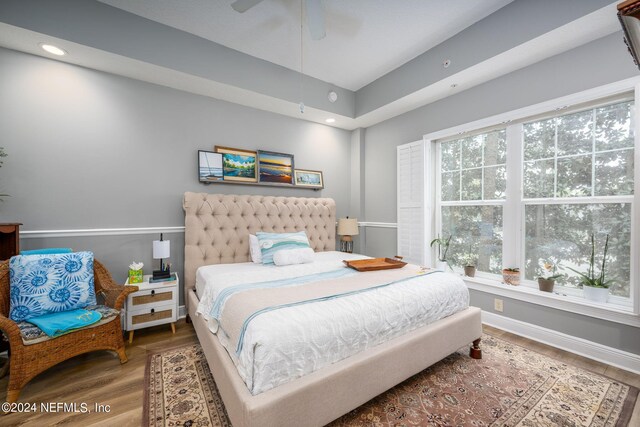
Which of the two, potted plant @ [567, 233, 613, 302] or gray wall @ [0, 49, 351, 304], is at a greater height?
gray wall @ [0, 49, 351, 304]

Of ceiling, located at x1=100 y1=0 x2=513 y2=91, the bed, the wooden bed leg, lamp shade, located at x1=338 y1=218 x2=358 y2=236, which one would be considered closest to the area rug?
the wooden bed leg

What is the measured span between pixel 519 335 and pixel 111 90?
16.2ft

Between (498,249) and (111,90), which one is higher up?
(111,90)

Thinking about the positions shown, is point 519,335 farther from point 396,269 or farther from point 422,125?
point 422,125

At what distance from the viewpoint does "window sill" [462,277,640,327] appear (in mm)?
2102

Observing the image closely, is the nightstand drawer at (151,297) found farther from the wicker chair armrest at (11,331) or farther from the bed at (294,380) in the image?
the wicker chair armrest at (11,331)

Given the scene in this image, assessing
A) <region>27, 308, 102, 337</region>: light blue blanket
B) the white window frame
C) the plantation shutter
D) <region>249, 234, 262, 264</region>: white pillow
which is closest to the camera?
<region>27, 308, 102, 337</region>: light blue blanket

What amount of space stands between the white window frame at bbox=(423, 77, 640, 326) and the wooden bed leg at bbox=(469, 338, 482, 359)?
32.7 inches

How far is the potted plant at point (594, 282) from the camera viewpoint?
2.23 meters

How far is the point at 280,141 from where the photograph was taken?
3.83 meters

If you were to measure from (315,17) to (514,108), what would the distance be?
223 cm

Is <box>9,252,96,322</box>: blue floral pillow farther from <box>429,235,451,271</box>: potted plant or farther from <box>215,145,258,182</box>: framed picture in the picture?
<box>429,235,451,271</box>: potted plant

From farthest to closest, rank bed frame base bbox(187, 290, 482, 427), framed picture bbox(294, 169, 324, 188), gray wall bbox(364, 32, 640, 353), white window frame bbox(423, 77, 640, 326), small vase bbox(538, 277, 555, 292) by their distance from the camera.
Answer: framed picture bbox(294, 169, 324, 188)
small vase bbox(538, 277, 555, 292)
gray wall bbox(364, 32, 640, 353)
white window frame bbox(423, 77, 640, 326)
bed frame base bbox(187, 290, 482, 427)

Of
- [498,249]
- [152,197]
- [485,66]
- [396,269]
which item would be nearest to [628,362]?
[498,249]
